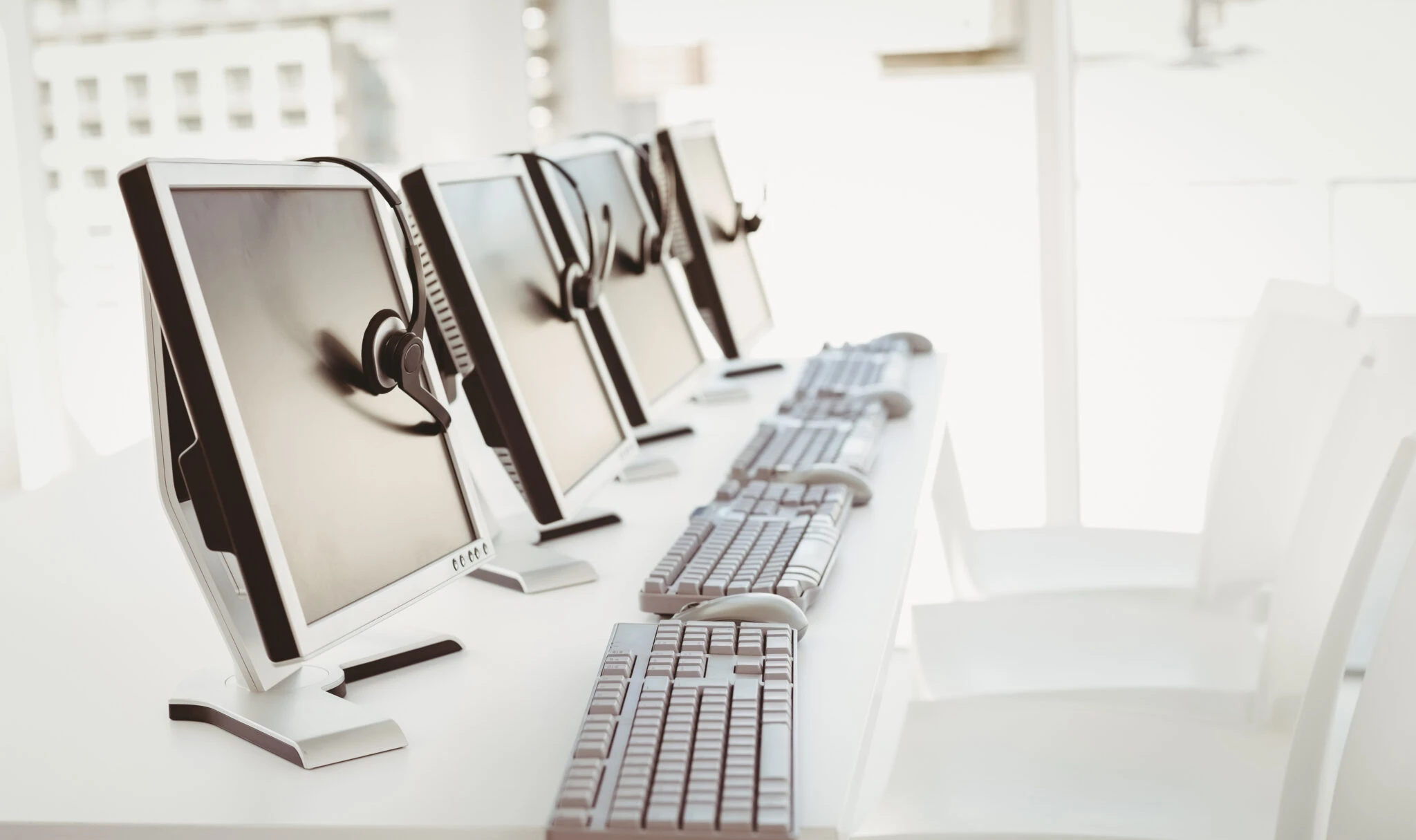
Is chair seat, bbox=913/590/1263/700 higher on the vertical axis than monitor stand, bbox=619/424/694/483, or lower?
lower

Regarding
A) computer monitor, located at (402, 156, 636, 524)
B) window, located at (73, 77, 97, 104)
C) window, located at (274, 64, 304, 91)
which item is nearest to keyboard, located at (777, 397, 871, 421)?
computer monitor, located at (402, 156, 636, 524)

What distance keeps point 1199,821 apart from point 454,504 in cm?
83

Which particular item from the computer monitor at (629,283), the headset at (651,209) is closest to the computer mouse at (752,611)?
the computer monitor at (629,283)

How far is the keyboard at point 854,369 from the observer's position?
7.04ft

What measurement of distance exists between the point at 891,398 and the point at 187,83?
85.7 inches

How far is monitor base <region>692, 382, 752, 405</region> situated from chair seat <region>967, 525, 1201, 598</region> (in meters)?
0.49

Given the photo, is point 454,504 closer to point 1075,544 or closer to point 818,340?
point 1075,544

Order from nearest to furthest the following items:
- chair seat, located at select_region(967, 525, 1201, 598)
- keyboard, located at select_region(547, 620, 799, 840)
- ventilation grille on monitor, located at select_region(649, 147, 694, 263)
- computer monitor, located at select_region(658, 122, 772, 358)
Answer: keyboard, located at select_region(547, 620, 799, 840) < ventilation grille on monitor, located at select_region(649, 147, 694, 263) < chair seat, located at select_region(967, 525, 1201, 598) < computer monitor, located at select_region(658, 122, 772, 358)

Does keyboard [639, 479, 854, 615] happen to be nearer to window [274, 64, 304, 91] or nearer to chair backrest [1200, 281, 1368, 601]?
chair backrest [1200, 281, 1368, 601]

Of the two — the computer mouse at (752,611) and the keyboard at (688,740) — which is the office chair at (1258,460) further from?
the keyboard at (688,740)

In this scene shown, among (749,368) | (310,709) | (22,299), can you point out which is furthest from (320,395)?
(22,299)

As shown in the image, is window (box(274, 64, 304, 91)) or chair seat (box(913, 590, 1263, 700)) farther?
window (box(274, 64, 304, 91))

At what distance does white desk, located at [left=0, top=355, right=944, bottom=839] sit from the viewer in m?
0.86

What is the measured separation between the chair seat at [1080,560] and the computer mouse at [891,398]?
1.01 feet
